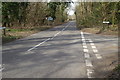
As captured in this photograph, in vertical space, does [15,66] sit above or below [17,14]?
below

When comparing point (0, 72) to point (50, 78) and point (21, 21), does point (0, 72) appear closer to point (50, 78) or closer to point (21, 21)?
point (50, 78)

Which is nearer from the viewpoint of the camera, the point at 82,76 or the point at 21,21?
the point at 82,76

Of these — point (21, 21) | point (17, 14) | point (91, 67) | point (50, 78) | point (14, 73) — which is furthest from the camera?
point (21, 21)

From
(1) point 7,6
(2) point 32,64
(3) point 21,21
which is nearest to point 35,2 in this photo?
(3) point 21,21

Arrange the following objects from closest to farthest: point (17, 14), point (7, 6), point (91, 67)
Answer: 1. point (91, 67)
2. point (7, 6)
3. point (17, 14)

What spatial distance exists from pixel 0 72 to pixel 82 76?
286 cm

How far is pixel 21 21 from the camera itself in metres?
38.6

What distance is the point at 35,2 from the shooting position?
128 ft

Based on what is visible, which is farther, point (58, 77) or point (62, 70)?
point (62, 70)

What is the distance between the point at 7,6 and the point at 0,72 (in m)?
26.5

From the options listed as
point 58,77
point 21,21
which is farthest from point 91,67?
point 21,21

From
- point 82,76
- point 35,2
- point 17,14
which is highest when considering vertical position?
point 35,2

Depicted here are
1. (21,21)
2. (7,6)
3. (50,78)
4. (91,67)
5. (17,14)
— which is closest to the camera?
(50,78)

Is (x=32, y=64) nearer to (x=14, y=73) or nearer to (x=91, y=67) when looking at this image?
(x=14, y=73)
